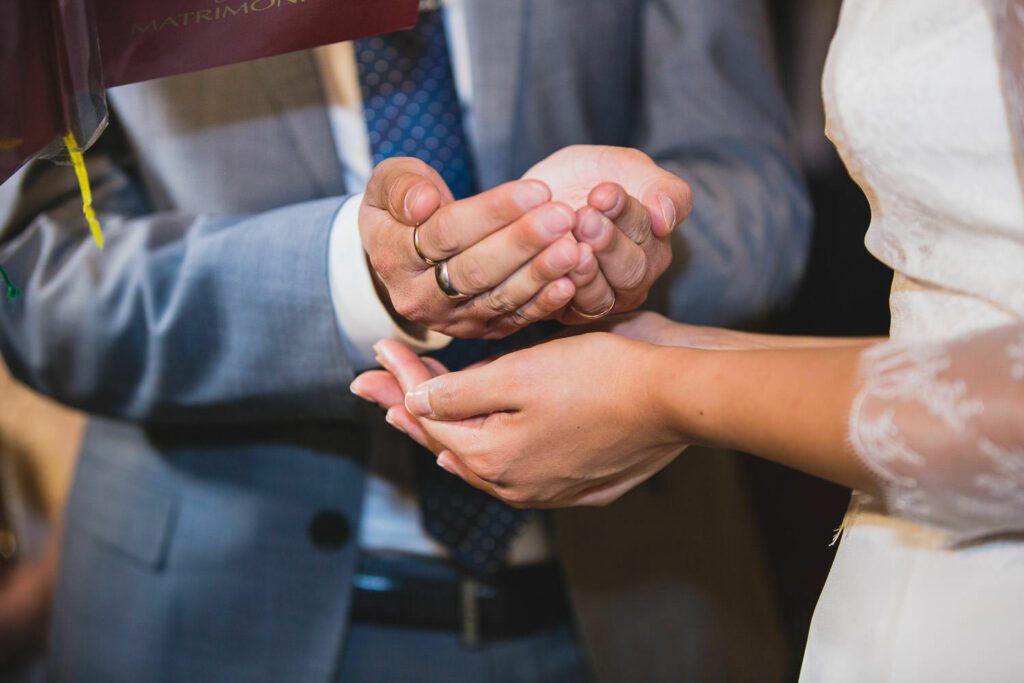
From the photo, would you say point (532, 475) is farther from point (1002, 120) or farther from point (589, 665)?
point (589, 665)

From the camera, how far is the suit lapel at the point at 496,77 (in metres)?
0.89

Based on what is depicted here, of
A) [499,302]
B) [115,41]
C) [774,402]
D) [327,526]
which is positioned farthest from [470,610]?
[115,41]

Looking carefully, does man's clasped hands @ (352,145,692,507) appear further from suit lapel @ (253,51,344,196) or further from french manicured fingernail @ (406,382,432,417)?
suit lapel @ (253,51,344,196)

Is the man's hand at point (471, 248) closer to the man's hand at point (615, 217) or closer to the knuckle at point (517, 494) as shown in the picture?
the man's hand at point (615, 217)

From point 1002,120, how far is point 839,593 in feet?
0.97

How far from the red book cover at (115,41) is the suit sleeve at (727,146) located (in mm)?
481

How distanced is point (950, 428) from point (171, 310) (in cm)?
68

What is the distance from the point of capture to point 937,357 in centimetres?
44

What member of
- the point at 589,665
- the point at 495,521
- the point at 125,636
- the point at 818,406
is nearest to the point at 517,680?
the point at 589,665

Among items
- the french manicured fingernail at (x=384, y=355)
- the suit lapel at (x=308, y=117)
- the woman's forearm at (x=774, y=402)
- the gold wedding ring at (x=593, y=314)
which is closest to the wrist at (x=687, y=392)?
the woman's forearm at (x=774, y=402)

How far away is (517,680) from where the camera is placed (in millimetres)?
1050

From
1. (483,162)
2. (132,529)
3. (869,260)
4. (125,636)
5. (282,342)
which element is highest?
(483,162)

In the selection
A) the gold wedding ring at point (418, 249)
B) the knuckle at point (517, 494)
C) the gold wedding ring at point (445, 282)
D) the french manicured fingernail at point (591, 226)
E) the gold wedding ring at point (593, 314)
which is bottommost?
the knuckle at point (517, 494)

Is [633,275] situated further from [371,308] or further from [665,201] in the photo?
[371,308]
